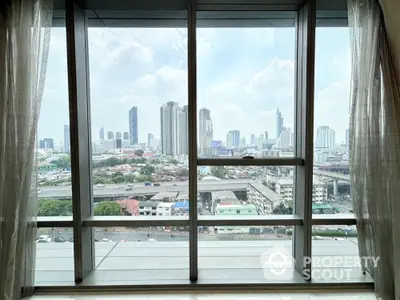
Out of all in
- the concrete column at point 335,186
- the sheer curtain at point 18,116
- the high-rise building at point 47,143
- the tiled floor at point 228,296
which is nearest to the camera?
the sheer curtain at point 18,116

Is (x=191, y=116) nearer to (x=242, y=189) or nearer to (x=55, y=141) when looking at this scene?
(x=242, y=189)

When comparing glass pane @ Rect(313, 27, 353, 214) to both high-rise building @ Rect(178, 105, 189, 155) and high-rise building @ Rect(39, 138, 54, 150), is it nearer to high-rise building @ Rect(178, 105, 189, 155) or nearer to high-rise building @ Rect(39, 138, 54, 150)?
high-rise building @ Rect(178, 105, 189, 155)

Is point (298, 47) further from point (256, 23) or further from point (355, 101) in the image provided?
point (355, 101)

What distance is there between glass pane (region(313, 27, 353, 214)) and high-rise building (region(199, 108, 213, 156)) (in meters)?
0.90

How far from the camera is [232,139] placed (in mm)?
2205

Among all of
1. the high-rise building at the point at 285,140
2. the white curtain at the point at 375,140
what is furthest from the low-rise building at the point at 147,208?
the white curtain at the point at 375,140

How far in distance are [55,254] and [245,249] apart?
5.38ft

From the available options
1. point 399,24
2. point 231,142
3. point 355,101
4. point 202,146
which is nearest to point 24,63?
point 202,146

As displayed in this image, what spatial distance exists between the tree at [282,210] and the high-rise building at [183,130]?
935mm

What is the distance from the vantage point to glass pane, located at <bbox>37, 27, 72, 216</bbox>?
2.12 meters

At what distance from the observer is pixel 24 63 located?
1.85 metres

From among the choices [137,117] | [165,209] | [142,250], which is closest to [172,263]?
[142,250]

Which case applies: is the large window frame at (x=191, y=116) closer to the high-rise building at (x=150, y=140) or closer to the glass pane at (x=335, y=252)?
the glass pane at (x=335, y=252)

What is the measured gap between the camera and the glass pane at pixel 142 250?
224 cm
